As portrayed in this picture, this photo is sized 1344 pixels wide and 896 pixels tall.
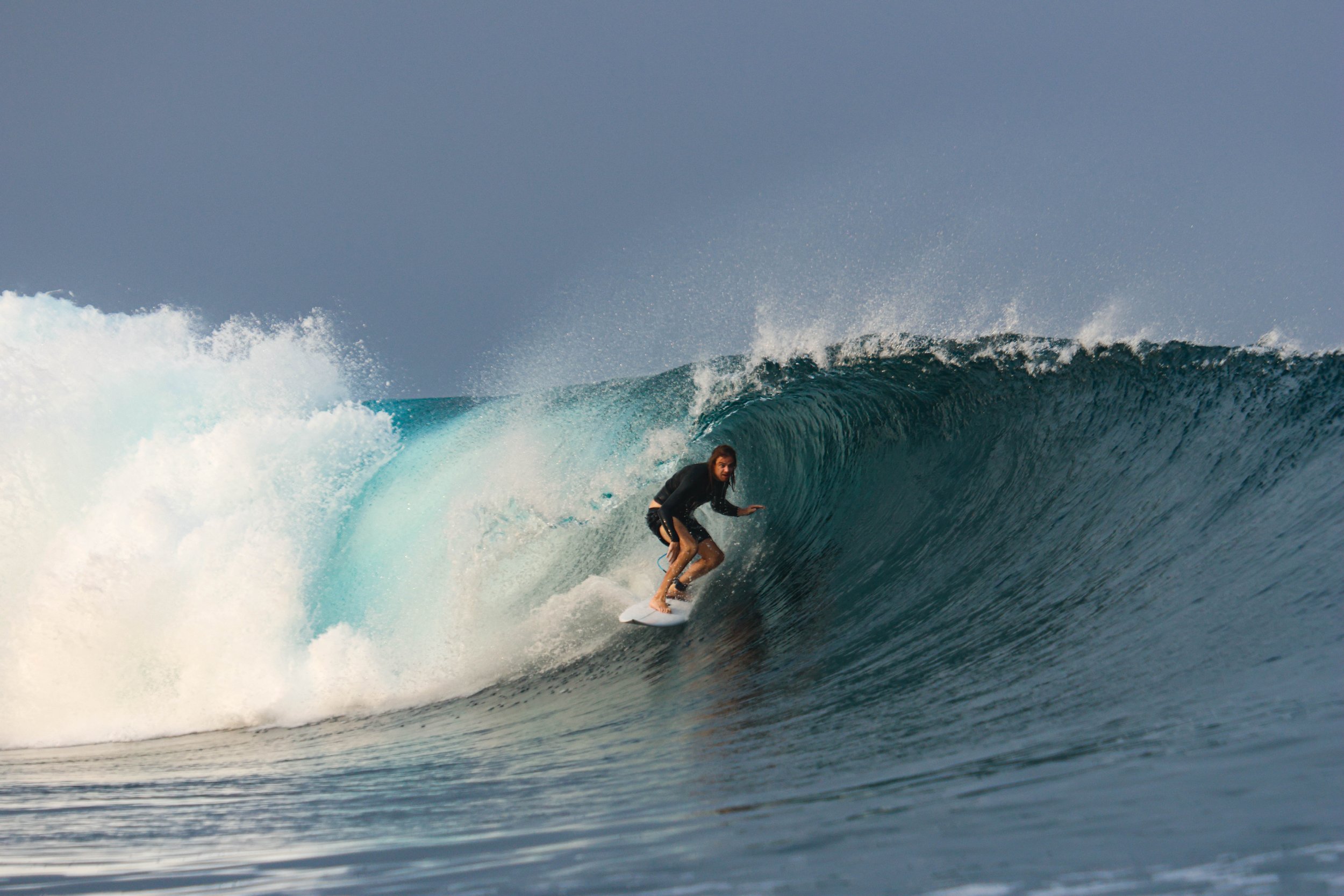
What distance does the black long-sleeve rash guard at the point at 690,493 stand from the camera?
563 centimetres

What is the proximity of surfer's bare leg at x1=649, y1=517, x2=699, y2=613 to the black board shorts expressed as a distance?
45 millimetres

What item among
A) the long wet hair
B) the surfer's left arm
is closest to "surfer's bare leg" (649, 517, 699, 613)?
the surfer's left arm

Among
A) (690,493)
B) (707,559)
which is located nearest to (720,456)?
(690,493)

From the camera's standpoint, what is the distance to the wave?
402 centimetres

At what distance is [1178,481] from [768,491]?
3.48 meters

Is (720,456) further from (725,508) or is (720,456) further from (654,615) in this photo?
(654,615)

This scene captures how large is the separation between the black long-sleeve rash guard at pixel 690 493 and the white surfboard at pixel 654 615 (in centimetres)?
56

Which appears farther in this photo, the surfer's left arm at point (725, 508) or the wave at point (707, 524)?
the surfer's left arm at point (725, 508)

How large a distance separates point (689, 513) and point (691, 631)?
31.7 inches

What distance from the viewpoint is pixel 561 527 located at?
24.1 ft

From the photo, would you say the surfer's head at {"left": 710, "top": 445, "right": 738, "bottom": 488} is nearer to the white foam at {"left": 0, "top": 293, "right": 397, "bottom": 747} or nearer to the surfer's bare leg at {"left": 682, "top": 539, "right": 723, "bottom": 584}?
the surfer's bare leg at {"left": 682, "top": 539, "right": 723, "bottom": 584}

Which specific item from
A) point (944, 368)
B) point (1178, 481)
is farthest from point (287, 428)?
point (1178, 481)

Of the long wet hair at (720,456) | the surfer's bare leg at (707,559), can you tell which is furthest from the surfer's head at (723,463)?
the surfer's bare leg at (707,559)

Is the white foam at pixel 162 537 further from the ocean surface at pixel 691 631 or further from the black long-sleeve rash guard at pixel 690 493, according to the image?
the black long-sleeve rash guard at pixel 690 493
